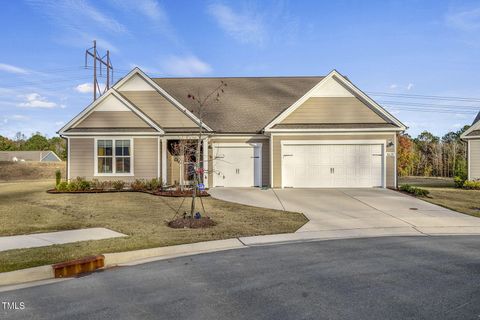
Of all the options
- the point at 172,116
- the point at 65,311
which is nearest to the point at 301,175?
the point at 172,116

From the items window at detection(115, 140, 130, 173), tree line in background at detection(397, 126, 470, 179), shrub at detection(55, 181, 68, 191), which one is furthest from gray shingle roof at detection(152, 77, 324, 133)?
tree line in background at detection(397, 126, 470, 179)

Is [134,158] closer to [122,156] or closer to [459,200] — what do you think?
[122,156]

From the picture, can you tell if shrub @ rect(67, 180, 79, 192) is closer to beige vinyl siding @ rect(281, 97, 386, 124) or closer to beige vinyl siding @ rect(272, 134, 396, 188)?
beige vinyl siding @ rect(272, 134, 396, 188)

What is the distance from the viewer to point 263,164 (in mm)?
21781

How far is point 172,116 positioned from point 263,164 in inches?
231

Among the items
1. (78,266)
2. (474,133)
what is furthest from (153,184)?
Answer: (474,133)

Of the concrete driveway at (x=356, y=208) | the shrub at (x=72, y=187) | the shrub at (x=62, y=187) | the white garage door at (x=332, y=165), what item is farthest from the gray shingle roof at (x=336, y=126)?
the shrub at (x=62, y=187)

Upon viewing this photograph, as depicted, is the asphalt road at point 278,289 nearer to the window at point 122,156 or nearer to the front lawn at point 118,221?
the front lawn at point 118,221

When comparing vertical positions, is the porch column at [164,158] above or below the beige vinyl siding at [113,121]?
below

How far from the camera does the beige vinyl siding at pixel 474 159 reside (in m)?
22.5

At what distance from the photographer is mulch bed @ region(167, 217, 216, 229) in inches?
431

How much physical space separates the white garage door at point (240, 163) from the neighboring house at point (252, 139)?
0.06 meters

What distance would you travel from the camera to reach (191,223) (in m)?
11.0

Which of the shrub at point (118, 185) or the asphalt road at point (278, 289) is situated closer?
the asphalt road at point (278, 289)
